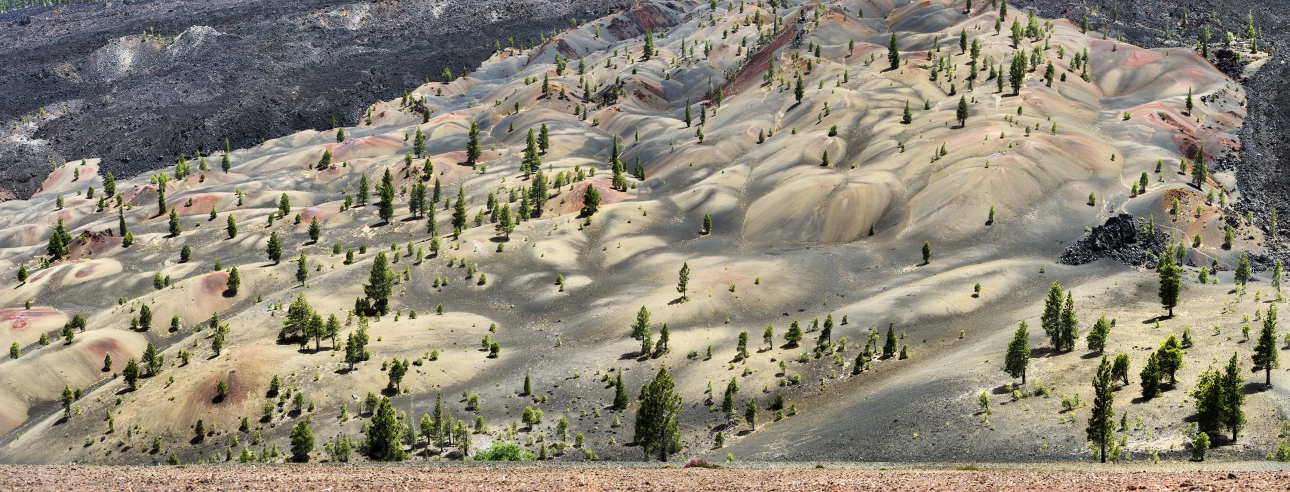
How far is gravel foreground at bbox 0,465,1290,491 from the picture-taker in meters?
52.4

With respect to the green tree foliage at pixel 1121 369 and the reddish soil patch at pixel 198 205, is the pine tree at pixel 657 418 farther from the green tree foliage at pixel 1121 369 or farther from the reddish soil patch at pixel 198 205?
the reddish soil patch at pixel 198 205

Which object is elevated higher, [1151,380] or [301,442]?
[1151,380]

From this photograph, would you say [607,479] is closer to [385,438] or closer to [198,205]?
[385,438]

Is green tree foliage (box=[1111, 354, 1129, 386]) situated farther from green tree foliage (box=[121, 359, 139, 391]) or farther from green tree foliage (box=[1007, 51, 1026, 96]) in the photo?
green tree foliage (box=[1007, 51, 1026, 96])

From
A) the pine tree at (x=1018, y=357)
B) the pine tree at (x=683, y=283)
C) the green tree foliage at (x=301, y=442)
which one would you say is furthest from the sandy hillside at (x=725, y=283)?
the green tree foliage at (x=301, y=442)

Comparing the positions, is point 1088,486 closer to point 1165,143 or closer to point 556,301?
point 556,301

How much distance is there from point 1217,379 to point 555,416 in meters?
53.6

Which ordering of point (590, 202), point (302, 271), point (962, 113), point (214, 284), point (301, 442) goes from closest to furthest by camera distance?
point (301, 442) → point (302, 271) → point (214, 284) → point (590, 202) → point (962, 113)

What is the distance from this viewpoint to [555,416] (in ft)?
323

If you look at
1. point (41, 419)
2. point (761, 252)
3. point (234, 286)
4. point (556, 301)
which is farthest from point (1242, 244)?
point (41, 419)

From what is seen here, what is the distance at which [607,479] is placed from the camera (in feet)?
190

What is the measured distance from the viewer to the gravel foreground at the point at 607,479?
52.4 metres

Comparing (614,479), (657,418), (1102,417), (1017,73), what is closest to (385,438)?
(657,418)

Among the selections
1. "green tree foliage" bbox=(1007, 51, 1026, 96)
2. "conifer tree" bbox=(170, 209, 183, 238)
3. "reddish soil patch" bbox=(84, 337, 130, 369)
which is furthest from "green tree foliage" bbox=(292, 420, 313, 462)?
"green tree foliage" bbox=(1007, 51, 1026, 96)
